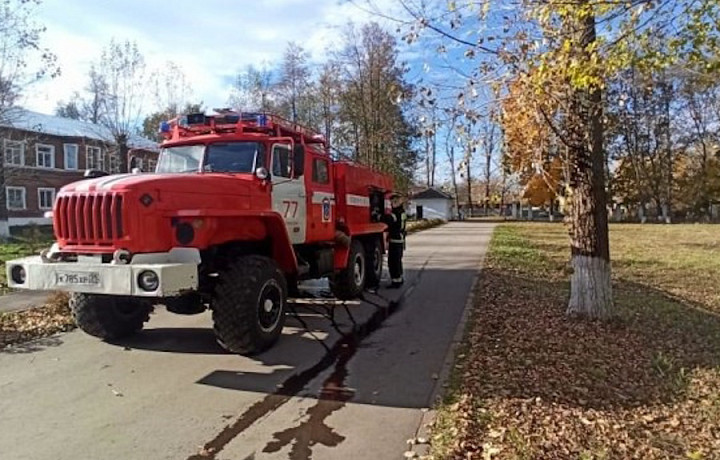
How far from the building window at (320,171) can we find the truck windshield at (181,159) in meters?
2.02

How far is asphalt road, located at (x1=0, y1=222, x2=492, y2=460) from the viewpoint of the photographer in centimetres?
438

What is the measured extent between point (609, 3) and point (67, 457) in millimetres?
5782

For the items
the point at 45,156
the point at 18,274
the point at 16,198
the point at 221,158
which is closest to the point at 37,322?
the point at 18,274

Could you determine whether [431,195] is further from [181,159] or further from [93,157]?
[181,159]

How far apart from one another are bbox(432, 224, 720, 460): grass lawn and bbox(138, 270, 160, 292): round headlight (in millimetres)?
2907

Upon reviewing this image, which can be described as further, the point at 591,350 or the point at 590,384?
the point at 591,350

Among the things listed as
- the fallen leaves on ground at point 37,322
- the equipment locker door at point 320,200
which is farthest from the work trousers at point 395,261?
the fallen leaves on ground at point 37,322

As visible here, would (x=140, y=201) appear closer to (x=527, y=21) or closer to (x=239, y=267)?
(x=239, y=267)

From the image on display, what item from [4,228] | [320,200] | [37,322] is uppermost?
[320,200]

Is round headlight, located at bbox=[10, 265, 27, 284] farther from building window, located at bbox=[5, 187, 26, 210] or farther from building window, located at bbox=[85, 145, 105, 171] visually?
building window, located at bbox=[85, 145, 105, 171]

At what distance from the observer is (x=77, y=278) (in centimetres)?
597

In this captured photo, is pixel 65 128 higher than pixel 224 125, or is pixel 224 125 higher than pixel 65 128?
pixel 65 128

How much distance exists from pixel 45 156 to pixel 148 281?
4089 cm

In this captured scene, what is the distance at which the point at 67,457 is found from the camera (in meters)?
4.14
